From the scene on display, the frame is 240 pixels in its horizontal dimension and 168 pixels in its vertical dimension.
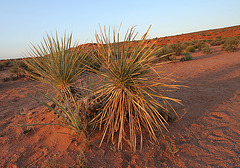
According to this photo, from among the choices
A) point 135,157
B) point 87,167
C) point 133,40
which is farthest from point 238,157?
point 133,40

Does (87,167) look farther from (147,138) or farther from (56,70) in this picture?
(56,70)

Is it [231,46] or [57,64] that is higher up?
[231,46]

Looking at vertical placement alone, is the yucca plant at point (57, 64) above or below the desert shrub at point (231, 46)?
below

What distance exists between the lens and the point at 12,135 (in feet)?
10.6

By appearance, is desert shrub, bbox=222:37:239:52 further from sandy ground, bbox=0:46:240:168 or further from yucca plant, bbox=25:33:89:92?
yucca plant, bbox=25:33:89:92

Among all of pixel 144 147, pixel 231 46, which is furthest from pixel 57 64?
pixel 231 46

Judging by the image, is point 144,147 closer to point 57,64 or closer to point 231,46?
point 57,64

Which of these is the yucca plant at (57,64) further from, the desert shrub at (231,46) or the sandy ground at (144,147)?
the desert shrub at (231,46)

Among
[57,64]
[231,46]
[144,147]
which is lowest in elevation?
[144,147]

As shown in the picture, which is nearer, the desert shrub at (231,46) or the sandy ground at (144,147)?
the sandy ground at (144,147)

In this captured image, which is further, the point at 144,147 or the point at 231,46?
the point at 231,46

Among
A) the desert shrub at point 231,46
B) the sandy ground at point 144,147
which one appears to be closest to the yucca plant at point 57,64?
the sandy ground at point 144,147

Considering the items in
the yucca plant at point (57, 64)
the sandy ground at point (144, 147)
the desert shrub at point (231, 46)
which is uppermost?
the desert shrub at point (231, 46)

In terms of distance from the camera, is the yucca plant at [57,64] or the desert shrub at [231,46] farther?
the desert shrub at [231,46]
